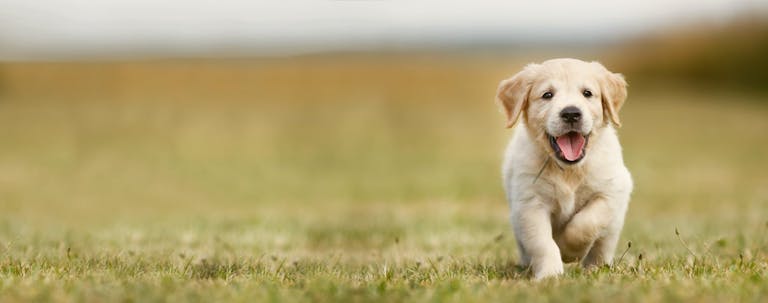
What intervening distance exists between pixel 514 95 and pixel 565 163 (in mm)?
565

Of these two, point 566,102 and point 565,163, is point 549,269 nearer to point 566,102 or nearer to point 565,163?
point 565,163

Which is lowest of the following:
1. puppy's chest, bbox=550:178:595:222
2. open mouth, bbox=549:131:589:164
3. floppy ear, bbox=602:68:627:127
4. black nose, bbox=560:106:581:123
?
puppy's chest, bbox=550:178:595:222

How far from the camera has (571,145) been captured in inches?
229

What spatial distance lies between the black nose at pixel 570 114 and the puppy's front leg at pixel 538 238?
557 mm

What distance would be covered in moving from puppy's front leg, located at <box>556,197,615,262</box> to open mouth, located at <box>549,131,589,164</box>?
33 cm

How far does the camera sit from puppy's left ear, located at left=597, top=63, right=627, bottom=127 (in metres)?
5.93

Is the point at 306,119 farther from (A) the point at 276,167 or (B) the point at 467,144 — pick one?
(A) the point at 276,167

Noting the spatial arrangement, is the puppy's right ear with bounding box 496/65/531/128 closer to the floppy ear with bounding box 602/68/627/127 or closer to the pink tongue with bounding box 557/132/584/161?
the pink tongue with bounding box 557/132/584/161

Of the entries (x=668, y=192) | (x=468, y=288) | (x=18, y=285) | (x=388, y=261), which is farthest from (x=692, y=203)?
(x=18, y=285)

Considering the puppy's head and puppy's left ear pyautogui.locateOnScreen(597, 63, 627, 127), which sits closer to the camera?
the puppy's head

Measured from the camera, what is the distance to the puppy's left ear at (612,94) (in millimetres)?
5930

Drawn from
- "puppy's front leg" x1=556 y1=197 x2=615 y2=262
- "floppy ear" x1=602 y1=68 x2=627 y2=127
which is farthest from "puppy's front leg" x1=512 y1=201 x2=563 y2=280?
"floppy ear" x1=602 y1=68 x2=627 y2=127

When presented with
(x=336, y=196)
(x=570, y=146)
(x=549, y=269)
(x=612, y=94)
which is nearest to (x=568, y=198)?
(x=570, y=146)

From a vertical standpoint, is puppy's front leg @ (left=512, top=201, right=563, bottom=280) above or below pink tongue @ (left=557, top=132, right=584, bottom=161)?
below
